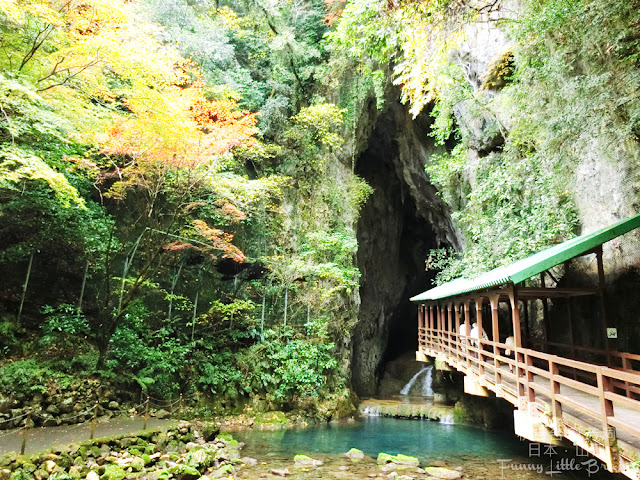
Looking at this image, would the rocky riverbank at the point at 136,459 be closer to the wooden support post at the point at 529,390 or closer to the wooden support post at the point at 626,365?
the wooden support post at the point at 529,390

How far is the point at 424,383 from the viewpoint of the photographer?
2025 cm

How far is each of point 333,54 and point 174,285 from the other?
13.1m

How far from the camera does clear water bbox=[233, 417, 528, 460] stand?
10391mm

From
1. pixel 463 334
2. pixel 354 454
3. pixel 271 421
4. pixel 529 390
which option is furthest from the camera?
pixel 271 421

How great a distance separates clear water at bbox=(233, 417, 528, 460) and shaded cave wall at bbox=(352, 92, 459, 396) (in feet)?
23.6

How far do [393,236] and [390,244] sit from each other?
0.59 m

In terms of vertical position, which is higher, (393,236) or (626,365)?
(393,236)

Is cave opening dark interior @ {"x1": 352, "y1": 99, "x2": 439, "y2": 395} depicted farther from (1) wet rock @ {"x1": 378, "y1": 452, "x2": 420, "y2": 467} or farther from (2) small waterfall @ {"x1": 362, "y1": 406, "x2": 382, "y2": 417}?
(1) wet rock @ {"x1": 378, "y1": 452, "x2": 420, "y2": 467}

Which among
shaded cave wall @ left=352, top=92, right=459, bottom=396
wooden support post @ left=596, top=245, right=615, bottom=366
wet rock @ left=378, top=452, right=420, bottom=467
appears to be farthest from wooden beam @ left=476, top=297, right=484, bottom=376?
shaded cave wall @ left=352, top=92, right=459, bottom=396

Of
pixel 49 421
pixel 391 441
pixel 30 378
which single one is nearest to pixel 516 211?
pixel 391 441

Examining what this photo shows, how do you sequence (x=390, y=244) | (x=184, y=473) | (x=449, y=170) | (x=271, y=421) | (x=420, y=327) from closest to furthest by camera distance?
(x=184, y=473), (x=271, y=421), (x=449, y=170), (x=420, y=327), (x=390, y=244)

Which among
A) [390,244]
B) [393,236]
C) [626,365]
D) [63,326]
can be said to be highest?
[393,236]

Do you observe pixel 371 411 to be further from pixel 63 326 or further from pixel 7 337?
pixel 7 337

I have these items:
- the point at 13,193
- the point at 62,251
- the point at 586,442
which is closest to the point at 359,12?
the point at 586,442
